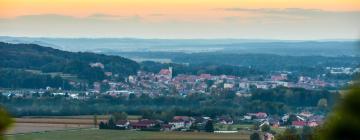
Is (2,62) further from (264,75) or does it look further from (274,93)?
(264,75)

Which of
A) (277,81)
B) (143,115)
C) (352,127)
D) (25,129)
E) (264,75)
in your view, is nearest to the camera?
(352,127)

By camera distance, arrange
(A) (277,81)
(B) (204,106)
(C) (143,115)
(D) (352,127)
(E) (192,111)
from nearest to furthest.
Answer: (D) (352,127) < (C) (143,115) < (E) (192,111) < (B) (204,106) < (A) (277,81)

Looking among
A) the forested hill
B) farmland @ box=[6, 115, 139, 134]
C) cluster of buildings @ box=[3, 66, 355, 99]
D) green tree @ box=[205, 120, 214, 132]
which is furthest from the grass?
the forested hill

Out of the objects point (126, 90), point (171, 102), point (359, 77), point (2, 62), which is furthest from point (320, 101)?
point (359, 77)

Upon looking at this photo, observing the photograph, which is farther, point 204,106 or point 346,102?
point 204,106

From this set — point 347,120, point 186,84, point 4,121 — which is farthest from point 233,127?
point 347,120

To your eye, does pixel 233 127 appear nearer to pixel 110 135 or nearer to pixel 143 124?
pixel 143 124
